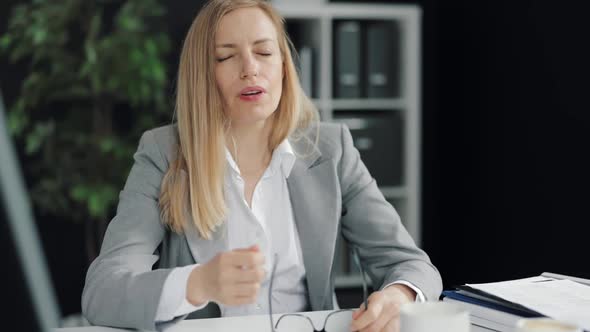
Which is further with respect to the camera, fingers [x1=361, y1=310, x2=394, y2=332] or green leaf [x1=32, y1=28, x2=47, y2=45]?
green leaf [x1=32, y1=28, x2=47, y2=45]

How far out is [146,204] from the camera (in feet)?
4.83

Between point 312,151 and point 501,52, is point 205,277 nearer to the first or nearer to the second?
point 312,151

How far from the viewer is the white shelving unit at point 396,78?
3.30 metres

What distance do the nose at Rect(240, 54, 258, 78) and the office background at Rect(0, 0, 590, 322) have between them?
4.83 feet

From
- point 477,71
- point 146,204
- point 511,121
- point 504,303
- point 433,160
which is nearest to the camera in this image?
point 504,303

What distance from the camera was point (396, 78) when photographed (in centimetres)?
340

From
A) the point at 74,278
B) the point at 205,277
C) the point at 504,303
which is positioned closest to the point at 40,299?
the point at 205,277

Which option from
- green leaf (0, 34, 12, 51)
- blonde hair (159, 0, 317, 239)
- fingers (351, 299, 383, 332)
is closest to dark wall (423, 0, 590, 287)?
blonde hair (159, 0, 317, 239)

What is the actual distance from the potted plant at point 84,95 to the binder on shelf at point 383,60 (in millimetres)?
980

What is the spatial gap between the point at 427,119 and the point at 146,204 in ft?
7.98

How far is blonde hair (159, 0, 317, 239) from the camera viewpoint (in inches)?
58.7

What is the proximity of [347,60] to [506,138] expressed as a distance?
32.6 inches

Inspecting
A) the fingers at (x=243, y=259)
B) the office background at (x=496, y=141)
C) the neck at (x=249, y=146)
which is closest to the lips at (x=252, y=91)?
the neck at (x=249, y=146)

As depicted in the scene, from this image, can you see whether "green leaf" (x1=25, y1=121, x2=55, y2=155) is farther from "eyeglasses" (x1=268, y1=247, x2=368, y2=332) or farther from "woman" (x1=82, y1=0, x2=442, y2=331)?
"eyeglasses" (x1=268, y1=247, x2=368, y2=332)
